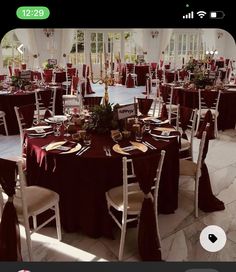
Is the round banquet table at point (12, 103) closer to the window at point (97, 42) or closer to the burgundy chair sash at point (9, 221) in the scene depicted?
the window at point (97, 42)

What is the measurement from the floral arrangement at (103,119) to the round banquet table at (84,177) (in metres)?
0.23

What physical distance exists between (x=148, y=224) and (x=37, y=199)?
29.0 inches

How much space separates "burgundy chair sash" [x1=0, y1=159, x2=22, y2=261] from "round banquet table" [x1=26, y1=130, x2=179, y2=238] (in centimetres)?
45

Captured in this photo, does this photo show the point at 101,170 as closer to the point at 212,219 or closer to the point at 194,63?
→ the point at 212,219

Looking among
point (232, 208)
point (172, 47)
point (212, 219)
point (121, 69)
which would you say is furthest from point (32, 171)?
point (172, 47)

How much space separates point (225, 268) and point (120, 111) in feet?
6.00

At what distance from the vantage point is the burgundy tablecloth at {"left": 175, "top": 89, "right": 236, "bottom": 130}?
497cm

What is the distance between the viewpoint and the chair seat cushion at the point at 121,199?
7.07 ft

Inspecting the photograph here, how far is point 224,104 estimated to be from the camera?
5.00 meters
